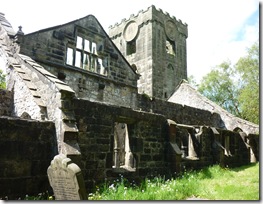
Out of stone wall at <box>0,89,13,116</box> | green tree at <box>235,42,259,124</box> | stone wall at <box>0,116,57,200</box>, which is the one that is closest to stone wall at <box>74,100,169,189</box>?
stone wall at <box>0,116,57,200</box>

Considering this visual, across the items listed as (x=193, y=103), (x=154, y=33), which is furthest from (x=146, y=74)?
(x=193, y=103)

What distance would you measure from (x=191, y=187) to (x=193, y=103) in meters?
13.0

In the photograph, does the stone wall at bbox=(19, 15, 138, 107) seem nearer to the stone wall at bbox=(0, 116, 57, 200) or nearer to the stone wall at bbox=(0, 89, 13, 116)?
the stone wall at bbox=(0, 89, 13, 116)

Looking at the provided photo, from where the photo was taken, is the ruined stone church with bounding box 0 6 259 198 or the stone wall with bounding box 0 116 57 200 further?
the ruined stone church with bounding box 0 6 259 198

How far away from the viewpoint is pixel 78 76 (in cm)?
Result: 1282

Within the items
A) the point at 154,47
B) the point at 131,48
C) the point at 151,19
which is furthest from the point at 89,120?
the point at 131,48

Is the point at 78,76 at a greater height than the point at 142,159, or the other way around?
the point at 78,76

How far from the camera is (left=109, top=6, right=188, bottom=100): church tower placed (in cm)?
2755

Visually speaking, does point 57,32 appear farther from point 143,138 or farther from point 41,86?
point 143,138

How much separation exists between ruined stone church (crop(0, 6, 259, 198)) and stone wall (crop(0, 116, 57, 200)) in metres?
0.02

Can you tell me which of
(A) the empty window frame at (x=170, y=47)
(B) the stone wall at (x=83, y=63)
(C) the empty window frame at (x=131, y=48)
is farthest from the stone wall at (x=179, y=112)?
(C) the empty window frame at (x=131, y=48)

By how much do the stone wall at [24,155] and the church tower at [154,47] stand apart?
19.9 meters

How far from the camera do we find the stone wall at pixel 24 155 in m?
6.11

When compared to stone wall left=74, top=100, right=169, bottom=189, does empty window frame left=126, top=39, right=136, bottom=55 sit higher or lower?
higher
